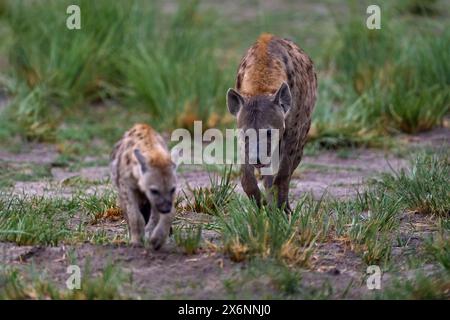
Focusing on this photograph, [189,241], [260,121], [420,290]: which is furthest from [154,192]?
[420,290]

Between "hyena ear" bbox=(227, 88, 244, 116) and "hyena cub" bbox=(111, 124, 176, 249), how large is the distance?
1.90 feet

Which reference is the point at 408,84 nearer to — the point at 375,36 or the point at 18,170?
the point at 375,36

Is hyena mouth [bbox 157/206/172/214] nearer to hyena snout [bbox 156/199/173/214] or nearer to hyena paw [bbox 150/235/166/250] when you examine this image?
hyena snout [bbox 156/199/173/214]

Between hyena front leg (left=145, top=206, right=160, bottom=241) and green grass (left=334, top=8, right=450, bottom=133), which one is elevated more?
green grass (left=334, top=8, right=450, bottom=133)

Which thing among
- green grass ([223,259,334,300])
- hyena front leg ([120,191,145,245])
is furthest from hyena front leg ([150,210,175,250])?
green grass ([223,259,334,300])

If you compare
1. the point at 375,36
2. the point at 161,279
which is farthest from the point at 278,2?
the point at 161,279

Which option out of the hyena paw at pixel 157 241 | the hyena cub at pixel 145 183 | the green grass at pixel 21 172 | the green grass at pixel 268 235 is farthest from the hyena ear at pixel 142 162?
the green grass at pixel 21 172

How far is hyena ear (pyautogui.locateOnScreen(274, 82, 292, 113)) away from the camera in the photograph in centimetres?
616

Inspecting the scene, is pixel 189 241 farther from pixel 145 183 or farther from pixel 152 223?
pixel 145 183

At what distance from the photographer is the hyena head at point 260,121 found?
20.0 feet

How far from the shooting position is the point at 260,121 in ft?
20.1

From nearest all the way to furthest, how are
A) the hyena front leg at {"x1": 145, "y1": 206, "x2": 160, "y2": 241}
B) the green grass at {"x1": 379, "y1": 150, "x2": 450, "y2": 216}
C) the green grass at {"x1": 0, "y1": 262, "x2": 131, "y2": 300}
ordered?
the green grass at {"x1": 0, "y1": 262, "x2": 131, "y2": 300}, the hyena front leg at {"x1": 145, "y1": 206, "x2": 160, "y2": 241}, the green grass at {"x1": 379, "y1": 150, "x2": 450, "y2": 216}

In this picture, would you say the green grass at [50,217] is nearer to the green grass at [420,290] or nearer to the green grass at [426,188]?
the green grass at [420,290]

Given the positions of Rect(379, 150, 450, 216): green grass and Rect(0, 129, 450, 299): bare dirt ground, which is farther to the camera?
Rect(379, 150, 450, 216): green grass
